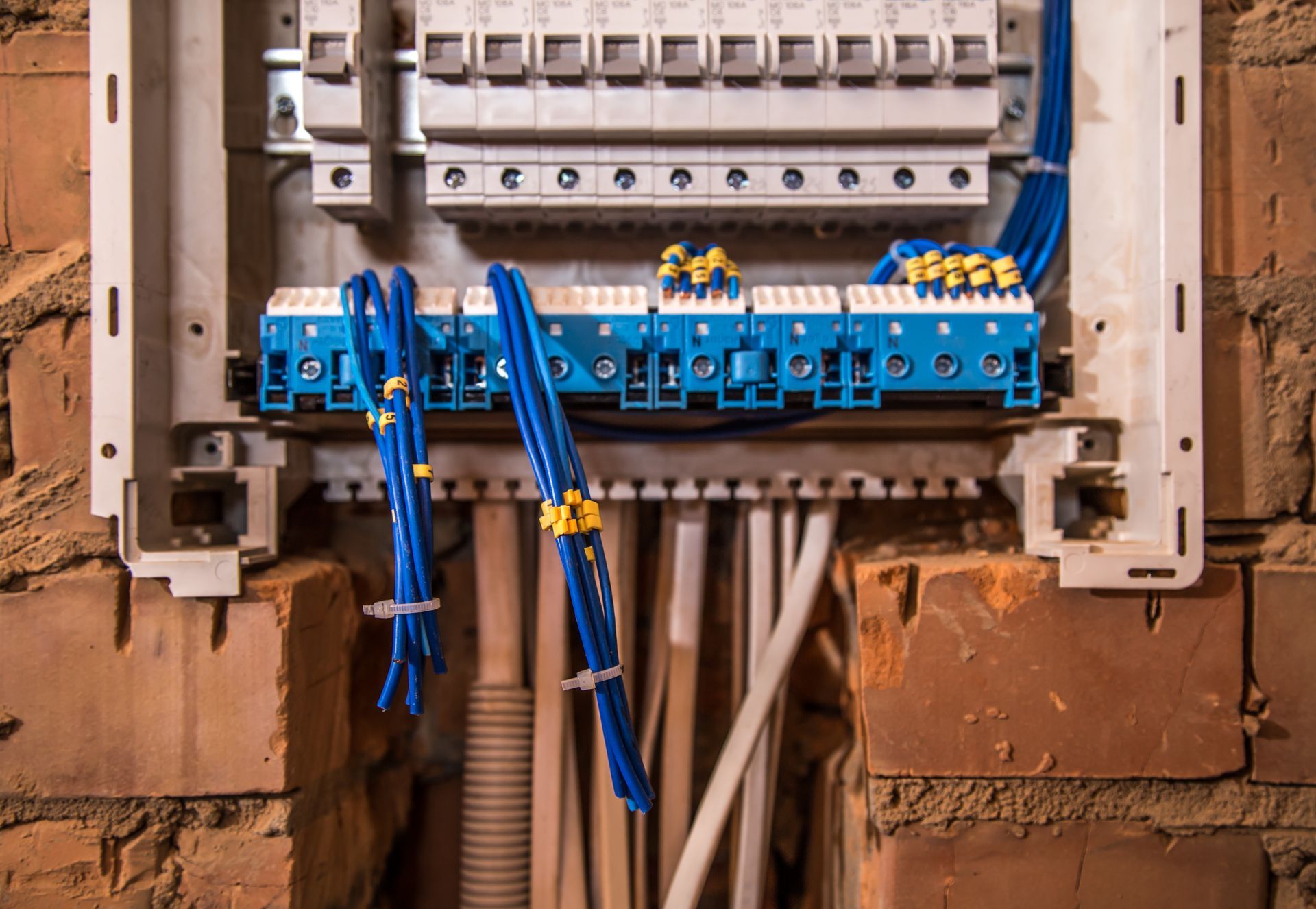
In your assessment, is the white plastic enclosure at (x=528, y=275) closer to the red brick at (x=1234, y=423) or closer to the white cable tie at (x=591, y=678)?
the red brick at (x=1234, y=423)

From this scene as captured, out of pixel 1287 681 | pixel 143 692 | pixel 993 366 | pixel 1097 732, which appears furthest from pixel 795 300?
pixel 143 692

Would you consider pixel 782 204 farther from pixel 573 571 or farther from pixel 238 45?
pixel 238 45

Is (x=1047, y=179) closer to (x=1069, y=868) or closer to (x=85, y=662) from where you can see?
(x=1069, y=868)

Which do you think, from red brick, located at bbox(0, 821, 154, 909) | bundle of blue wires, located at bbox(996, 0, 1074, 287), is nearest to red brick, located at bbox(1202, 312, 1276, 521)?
bundle of blue wires, located at bbox(996, 0, 1074, 287)

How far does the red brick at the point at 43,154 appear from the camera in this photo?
927 millimetres

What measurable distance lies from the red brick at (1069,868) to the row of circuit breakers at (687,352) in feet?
1.74

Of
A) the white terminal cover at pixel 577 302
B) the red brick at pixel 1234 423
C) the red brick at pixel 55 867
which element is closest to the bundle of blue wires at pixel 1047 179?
the red brick at pixel 1234 423

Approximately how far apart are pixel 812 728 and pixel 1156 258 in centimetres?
80

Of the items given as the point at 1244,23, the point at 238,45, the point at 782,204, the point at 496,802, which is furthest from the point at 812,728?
the point at 238,45

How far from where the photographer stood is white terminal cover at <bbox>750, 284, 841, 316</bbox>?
36.3 inches

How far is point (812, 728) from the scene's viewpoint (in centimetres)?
116

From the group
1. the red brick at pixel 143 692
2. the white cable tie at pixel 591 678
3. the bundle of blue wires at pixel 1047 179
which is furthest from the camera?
the bundle of blue wires at pixel 1047 179

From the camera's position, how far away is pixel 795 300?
3.09 feet

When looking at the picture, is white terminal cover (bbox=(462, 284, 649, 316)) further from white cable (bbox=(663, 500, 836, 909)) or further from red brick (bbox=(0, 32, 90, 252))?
red brick (bbox=(0, 32, 90, 252))
